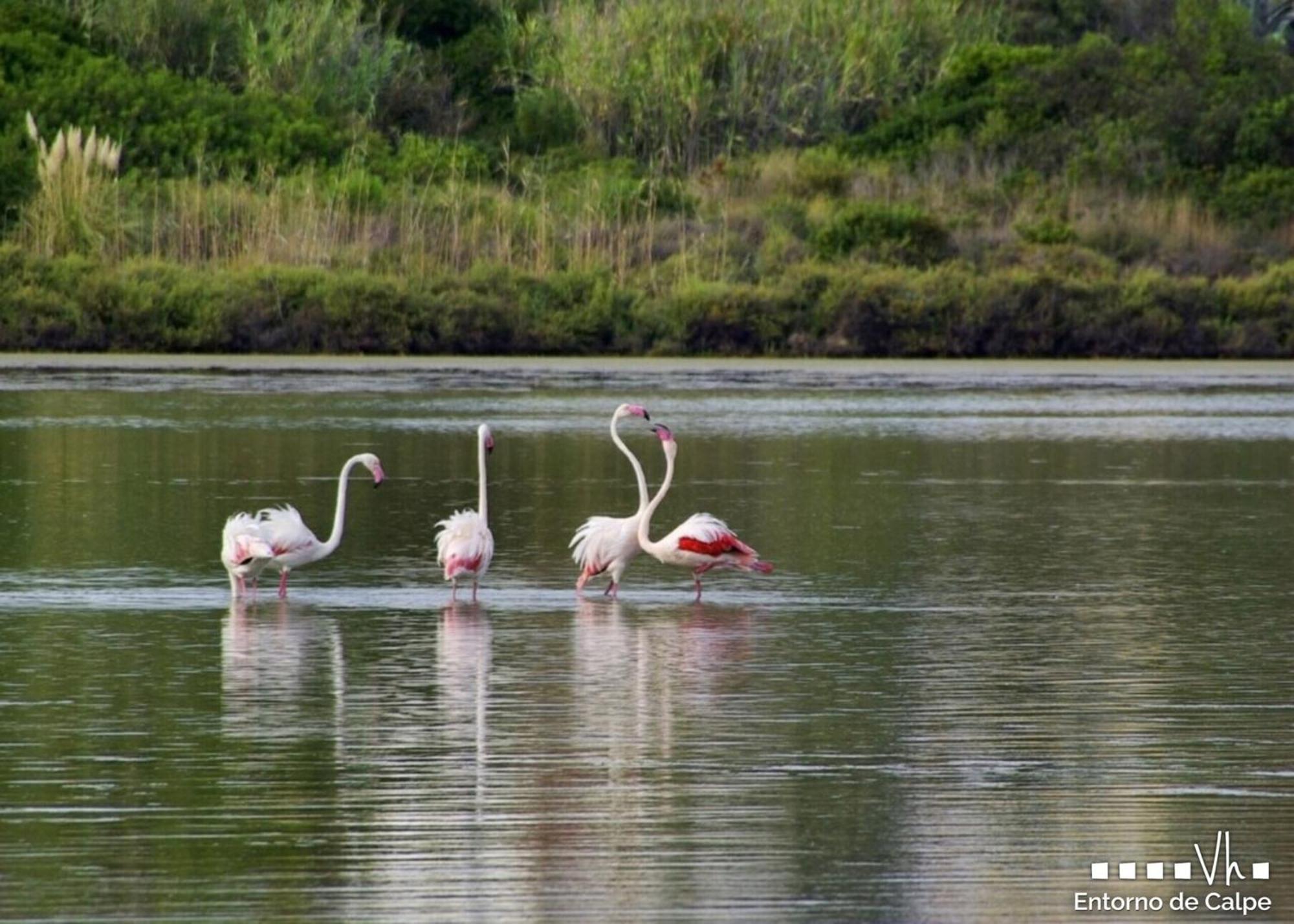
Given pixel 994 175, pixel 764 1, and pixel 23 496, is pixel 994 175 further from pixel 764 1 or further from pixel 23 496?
pixel 23 496

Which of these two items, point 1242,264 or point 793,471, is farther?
point 1242,264

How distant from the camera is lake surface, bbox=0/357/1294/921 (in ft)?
23.3

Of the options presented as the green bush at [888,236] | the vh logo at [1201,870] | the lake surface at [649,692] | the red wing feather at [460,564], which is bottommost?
the vh logo at [1201,870]

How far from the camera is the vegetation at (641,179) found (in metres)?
30.7

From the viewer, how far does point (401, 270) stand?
31.4 metres

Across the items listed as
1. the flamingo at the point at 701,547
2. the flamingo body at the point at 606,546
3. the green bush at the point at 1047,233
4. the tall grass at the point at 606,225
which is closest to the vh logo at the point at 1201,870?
the flamingo at the point at 701,547

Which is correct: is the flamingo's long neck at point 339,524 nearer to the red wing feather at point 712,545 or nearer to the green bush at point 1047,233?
the red wing feather at point 712,545

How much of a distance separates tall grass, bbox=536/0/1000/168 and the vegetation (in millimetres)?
52

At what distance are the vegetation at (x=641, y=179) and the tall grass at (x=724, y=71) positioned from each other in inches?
2.0

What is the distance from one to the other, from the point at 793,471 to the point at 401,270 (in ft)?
42.8

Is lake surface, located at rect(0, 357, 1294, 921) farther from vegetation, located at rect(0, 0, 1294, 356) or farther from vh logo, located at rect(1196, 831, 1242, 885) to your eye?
vegetation, located at rect(0, 0, 1294, 356)

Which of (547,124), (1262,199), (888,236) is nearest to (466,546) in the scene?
(888,236)

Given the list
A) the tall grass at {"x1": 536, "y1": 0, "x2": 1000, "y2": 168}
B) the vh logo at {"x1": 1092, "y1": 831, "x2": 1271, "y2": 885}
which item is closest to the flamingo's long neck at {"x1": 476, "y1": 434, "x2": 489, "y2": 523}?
the vh logo at {"x1": 1092, "y1": 831, "x2": 1271, "y2": 885}

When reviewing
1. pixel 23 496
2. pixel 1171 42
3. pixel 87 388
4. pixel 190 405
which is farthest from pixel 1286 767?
pixel 1171 42
